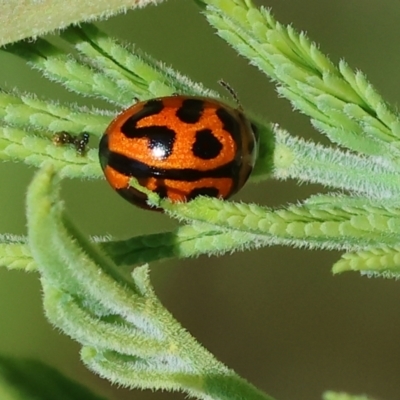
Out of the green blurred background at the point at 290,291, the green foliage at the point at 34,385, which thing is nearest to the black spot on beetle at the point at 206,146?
the green foliage at the point at 34,385

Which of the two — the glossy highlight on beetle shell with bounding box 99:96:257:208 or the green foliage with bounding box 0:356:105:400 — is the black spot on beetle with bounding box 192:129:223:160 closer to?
the glossy highlight on beetle shell with bounding box 99:96:257:208

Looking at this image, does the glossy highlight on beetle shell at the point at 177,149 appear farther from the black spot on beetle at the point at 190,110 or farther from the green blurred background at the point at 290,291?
the green blurred background at the point at 290,291

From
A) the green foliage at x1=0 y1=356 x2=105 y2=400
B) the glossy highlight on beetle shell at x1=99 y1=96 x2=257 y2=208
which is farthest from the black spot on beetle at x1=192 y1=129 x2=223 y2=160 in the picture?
the green foliage at x1=0 y1=356 x2=105 y2=400

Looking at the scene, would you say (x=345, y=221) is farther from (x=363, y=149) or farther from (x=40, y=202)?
(x=40, y=202)

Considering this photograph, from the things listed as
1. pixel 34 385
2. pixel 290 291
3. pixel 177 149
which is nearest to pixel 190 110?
pixel 177 149

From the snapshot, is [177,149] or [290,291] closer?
[177,149]

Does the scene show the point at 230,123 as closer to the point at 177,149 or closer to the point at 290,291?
the point at 177,149
